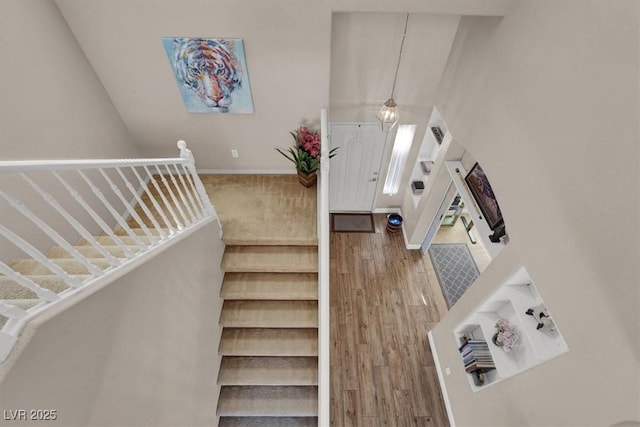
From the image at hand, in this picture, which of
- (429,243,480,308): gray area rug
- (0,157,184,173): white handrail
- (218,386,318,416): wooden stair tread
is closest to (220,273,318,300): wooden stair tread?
(218,386,318,416): wooden stair tread

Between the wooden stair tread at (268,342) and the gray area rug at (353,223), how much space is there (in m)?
2.22

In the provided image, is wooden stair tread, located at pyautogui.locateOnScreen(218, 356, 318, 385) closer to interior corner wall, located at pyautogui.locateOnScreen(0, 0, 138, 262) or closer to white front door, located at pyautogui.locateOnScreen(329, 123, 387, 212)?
interior corner wall, located at pyautogui.locateOnScreen(0, 0, 138, 262)

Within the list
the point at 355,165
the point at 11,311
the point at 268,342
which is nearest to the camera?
the point at 11,311

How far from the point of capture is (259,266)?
10.7ft

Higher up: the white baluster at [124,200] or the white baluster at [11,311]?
the white baluster at [124,200]

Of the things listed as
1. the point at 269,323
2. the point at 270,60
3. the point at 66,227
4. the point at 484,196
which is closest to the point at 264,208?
the point at 269,323

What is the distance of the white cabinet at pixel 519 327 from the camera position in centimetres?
203

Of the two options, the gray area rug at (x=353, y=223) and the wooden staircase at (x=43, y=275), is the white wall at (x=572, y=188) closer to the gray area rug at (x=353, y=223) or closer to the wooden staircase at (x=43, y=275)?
the wooden staircase at (x=43, y=275)

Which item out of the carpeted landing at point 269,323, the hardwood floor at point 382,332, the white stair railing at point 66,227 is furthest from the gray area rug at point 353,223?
the white stair railing at point 66,227

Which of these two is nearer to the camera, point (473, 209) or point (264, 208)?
point (473, 209)

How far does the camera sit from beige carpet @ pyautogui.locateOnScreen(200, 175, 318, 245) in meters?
3.31

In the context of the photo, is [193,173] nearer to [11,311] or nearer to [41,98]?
[41,98]

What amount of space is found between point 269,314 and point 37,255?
2.40 meters

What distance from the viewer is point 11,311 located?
42.4 inches
